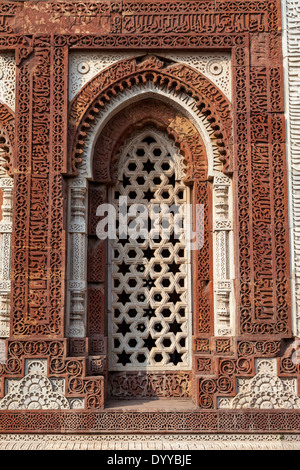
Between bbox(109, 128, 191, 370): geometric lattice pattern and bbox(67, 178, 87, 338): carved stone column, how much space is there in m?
0.44

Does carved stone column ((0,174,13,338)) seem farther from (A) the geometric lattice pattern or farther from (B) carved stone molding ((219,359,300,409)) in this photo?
(B) carved stone molding ((219,359,300,409))

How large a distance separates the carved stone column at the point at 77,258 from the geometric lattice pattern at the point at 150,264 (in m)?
0.44

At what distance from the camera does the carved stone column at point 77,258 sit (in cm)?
641

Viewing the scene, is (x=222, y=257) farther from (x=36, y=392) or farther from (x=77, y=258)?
(x=36, y=392)

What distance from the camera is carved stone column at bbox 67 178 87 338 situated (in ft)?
21.0

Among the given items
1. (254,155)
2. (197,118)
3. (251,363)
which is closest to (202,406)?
(251,363)

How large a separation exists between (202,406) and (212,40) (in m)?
4.18

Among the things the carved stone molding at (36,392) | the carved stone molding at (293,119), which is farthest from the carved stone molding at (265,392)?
the carved stone molding at (36,392)

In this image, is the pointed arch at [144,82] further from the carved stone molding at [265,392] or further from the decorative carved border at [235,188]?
the carved stone molding at [265,392]

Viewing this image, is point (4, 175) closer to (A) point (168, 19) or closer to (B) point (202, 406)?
(A) point (168, 19)

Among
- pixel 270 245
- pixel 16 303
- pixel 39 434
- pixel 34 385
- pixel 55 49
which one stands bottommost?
pixel 39 434

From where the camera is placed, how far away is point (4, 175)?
6777 mm

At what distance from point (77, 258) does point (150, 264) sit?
2.93ft

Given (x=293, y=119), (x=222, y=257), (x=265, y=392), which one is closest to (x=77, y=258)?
(x=222, y=257)
